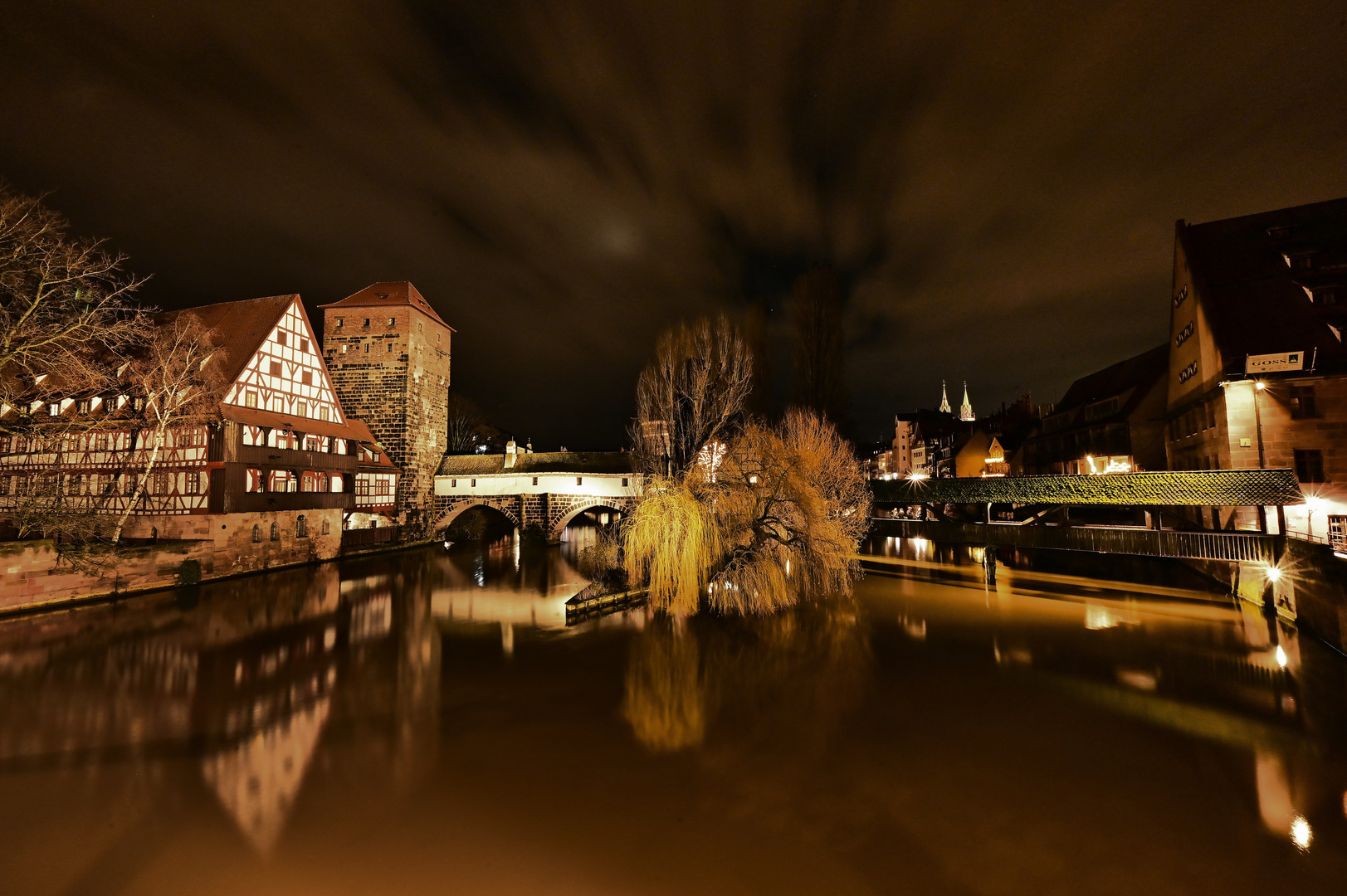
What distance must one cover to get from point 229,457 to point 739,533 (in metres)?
17.1

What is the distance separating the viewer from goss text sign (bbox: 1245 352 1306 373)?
15.9m

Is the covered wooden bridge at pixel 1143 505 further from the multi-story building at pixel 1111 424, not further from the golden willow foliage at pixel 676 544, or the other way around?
the golden willow foliage at pixel 676 544

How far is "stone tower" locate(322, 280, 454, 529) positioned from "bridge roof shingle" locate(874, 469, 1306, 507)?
24566 millimetres

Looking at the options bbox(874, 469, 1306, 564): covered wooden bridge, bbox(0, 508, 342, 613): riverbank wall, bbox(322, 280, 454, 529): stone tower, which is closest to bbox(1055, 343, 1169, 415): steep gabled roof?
bbox(874, 469, 1306, 564): covered wooden bridge

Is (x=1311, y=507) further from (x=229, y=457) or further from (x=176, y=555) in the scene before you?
(x=176, y=555)

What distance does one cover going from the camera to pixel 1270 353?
16453mm

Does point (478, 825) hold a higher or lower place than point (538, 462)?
lower

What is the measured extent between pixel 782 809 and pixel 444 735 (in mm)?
4915

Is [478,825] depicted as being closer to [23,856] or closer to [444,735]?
[444,735]

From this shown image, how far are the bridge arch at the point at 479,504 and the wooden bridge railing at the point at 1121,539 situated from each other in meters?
20.8

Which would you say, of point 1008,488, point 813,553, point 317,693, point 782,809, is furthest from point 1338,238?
point 317,693

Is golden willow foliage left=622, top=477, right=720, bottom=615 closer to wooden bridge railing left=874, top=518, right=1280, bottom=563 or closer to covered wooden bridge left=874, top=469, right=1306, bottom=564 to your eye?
wooden bridge railing left=874, top=518, right=1280, bottom=563

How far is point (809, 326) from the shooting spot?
28641 mm

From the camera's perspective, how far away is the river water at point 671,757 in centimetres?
521
